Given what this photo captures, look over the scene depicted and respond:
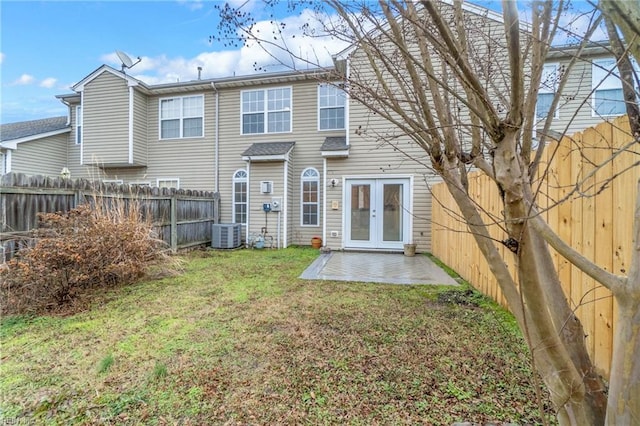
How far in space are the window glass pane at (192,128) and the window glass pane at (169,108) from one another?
480 mm

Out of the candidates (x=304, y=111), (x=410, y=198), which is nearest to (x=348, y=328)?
(x=410, y=198)

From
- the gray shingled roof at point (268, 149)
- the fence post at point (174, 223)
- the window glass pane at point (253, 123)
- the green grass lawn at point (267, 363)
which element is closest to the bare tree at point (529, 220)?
the green grass lawn at point (267, 363)

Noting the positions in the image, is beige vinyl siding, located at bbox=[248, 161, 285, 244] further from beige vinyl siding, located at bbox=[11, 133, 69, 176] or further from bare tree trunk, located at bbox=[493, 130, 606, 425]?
bare tree trunk, located at bbox=[493, 130, 606, 425]

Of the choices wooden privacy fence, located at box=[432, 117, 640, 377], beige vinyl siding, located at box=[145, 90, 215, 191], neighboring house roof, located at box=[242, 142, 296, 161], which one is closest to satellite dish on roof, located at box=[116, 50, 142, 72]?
beige vinyl siding, located at box=[145, 90, 215, 191]

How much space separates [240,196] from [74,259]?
6.85m

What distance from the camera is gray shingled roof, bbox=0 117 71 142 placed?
38.2 ft

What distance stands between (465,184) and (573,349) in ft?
2.82

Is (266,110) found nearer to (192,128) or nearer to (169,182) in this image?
(192,128)

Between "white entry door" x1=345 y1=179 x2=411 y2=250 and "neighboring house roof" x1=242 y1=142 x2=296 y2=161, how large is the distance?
221 centimetres

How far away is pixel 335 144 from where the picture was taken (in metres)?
9.33

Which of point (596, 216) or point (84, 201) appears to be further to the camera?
point (84, 201)

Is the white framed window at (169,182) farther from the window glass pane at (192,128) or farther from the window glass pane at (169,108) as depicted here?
the window glass pane at (169,108)

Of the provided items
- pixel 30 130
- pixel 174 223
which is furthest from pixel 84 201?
pixel 30 130

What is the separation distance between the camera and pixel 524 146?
1.28 meters
